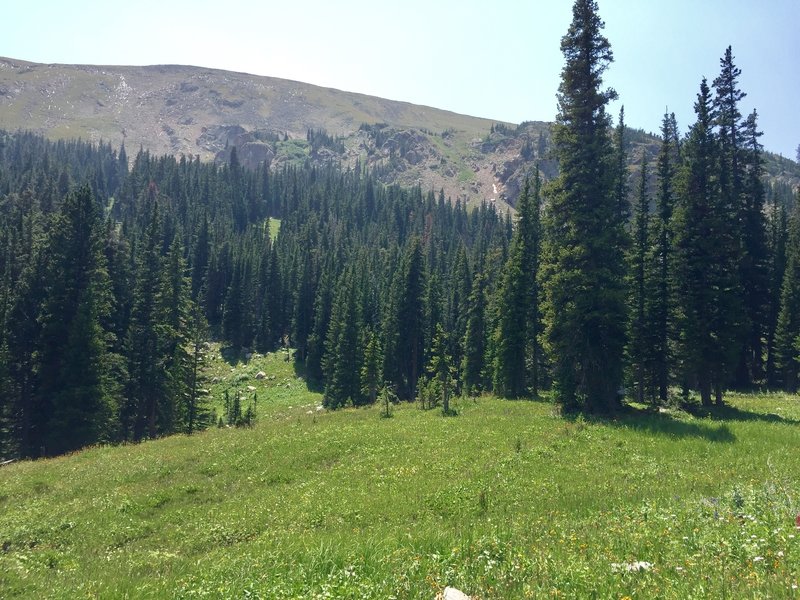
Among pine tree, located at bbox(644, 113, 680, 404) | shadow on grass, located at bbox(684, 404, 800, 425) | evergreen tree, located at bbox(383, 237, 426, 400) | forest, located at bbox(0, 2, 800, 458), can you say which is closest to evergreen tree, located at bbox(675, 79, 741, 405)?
forest, located at bbox(0, 2, 800, 458)

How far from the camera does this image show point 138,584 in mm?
9820

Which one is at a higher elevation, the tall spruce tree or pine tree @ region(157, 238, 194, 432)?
the tall spruce tree

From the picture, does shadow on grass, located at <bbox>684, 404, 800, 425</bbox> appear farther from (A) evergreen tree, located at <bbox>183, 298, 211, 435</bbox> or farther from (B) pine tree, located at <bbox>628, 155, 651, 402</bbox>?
(A) evergreen tree, located at <bbox>183, 298, 211, 435</bbox>

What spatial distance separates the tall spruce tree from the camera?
26.2 meters

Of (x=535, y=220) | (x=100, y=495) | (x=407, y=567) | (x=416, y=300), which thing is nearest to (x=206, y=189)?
(x=416, y=300)

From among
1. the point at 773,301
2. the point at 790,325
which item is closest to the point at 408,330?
the point at 773,301

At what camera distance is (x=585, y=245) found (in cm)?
2648

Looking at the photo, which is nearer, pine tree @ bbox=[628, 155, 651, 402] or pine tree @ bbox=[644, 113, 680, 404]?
pine tree @ bbox=[644, 113, 680, 404]

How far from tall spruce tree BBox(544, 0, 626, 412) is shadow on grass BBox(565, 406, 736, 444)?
1528 mm

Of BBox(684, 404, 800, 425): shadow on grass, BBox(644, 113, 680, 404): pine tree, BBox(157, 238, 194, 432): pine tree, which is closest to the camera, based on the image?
BBox(684, 404, 800, 425): shadow on grass

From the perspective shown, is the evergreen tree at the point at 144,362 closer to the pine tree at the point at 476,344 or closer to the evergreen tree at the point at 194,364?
the evergreen tree at the point at 194,364

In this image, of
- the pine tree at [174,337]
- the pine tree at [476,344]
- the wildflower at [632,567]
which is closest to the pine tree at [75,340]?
the pine tree at [174,337]

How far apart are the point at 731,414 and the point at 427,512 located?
20414 mm

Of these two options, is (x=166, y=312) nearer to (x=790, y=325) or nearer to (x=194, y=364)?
(x=194, y=364)
